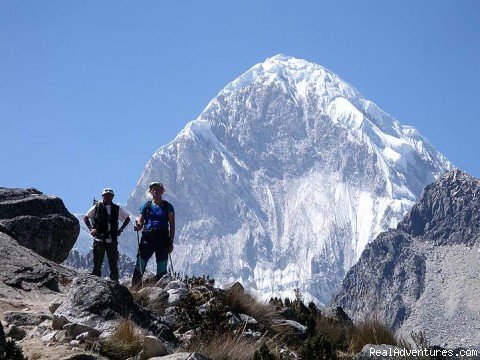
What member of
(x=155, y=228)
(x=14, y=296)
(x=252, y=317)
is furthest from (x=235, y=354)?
(x=155, y=228)

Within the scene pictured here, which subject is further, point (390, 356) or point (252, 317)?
point (252, 317)

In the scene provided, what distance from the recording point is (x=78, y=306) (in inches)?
369

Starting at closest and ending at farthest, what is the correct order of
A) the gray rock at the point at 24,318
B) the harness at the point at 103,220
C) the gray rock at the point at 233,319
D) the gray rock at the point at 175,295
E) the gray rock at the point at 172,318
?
the gray rock at the point at 24,318, the gray rock at the point at 172,318, the gray rock at the point at 233,319, the gray rock at the point at 175,295, the harness at the point at 103,220

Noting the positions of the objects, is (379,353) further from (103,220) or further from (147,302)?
(103,220)

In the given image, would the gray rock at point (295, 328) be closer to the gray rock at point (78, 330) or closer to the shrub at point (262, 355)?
the shrub at point (262, 355)

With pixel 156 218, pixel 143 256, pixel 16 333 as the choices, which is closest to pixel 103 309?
pixel 16 333

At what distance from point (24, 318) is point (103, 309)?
1285mm

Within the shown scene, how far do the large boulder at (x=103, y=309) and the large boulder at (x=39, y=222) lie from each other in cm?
678

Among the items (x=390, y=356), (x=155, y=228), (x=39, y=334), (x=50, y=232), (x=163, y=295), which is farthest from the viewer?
(x=50, y=232)

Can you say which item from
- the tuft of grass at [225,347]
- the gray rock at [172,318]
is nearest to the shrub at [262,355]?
the tuft of grass at [225,347]

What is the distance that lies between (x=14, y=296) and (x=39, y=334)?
98.1 inches

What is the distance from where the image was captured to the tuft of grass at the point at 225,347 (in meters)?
8.69

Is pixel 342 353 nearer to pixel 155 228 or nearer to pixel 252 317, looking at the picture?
pixel 252 317

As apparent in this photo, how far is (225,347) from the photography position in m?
8.86
